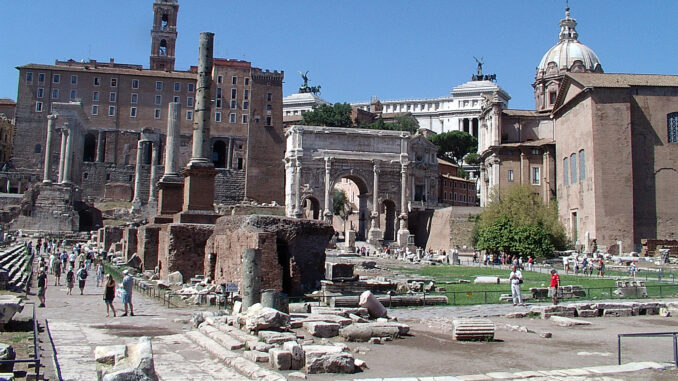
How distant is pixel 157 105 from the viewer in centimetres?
6456

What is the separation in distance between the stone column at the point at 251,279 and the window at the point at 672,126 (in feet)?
106

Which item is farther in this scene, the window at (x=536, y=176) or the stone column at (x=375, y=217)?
the stone column at (x=375, y=217)

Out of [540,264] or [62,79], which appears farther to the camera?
[62,79]

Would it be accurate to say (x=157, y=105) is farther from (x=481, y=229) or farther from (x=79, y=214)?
(x=481, y=229)

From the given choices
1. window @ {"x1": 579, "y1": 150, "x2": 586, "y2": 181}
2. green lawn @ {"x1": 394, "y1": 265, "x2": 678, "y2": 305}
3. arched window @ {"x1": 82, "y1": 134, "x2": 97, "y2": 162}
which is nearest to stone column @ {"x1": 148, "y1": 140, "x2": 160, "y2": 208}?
arched window @ {"x1": 82, "y1": 134, "x2": 97, "y2": 162}

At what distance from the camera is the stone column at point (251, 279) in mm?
11898

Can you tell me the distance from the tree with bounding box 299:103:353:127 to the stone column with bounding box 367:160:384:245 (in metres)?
24.4

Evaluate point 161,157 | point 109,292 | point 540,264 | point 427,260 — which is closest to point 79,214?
point 161,157

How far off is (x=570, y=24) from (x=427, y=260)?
112ft

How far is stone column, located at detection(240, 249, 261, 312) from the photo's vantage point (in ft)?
39.0

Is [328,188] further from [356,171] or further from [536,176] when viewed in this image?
[536,176]

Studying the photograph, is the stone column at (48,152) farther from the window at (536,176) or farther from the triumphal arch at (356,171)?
the window at (536,176)

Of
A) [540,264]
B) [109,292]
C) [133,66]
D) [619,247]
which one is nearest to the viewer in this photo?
[109,292]

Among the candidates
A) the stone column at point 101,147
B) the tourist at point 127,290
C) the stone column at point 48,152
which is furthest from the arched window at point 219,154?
the tourist at point 127,290
